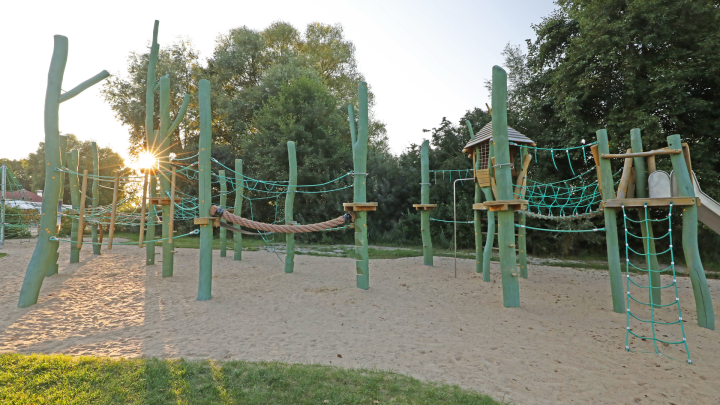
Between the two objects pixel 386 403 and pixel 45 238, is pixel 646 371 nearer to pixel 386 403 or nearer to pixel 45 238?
pixel 386 403

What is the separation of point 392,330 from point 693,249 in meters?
3.93

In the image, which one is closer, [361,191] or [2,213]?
[361,191]

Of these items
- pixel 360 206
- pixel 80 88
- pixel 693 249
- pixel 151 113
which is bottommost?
pixel 693 249

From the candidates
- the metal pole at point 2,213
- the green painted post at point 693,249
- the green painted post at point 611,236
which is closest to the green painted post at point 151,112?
the metal pole at point 2,213

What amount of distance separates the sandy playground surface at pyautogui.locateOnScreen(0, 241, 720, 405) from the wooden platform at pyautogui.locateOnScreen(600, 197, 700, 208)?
1522 millimetres

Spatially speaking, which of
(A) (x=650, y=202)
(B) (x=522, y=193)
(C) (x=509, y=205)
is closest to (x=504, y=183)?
(C) (x=509, y=205)

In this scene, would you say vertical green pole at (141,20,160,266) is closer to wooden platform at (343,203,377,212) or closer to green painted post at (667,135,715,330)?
wooden platform at (343,203,377,212)

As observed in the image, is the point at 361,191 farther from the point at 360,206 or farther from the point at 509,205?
the point at 509,205

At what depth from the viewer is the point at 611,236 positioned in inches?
215

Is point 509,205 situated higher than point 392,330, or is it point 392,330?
point 509,205

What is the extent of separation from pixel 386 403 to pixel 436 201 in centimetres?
1331

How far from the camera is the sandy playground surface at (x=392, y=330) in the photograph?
338 cm

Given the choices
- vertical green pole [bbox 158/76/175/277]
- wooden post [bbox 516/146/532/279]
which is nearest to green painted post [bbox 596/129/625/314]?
wooden post [bbox 516/146/532/279]

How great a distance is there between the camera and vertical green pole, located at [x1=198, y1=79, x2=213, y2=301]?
5773 millimetres
